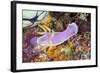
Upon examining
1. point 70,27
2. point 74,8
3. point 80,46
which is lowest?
point 80,46

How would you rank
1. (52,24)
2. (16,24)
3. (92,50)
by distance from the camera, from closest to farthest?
(16,24)
(52,24)
(92,50)

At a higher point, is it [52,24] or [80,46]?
[52,24]

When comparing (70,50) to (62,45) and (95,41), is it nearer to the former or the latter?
(62,45)

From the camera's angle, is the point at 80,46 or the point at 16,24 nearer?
the point at 16,24

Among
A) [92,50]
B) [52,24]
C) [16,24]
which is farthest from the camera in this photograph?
[92,50]

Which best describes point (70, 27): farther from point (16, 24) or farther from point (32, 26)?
point (16, 24)

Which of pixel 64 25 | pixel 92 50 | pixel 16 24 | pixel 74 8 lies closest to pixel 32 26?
pixel 16 24
